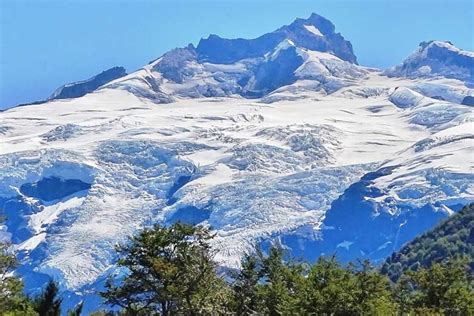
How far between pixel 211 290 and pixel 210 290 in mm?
135

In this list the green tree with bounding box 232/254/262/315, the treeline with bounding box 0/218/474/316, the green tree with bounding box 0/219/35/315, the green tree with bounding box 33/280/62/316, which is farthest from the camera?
the green tree with bounding box 232/254/262/315

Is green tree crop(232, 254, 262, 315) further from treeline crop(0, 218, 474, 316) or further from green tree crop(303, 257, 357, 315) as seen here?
green tree crop(303, 257, 357, 315)

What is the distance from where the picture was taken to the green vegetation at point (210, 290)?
40.5 m

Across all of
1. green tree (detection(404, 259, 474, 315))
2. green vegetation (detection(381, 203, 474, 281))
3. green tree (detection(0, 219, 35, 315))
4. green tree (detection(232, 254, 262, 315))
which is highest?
green vegetation (detection(381, 203, 474, 281))

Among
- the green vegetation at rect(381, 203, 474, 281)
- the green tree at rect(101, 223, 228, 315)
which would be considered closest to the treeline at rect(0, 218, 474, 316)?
the green tree at rect(101, 223, 228, 315)

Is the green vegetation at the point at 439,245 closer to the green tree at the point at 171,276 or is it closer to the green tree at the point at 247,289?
Result: the green tree at the point at 247,289

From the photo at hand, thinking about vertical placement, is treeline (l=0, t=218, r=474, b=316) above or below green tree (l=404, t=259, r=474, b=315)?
below

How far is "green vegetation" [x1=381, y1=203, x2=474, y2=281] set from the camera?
145 meters

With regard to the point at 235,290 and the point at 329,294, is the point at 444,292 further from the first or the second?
the point at 235,290

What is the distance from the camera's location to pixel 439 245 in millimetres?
151625

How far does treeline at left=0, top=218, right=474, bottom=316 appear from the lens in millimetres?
40500

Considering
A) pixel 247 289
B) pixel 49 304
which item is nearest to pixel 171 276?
pixel 49 304

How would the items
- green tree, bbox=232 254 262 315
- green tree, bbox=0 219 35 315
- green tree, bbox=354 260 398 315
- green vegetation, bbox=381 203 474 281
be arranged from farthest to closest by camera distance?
green vegetation, bbox=381 203 474 281 < green tree, bbox=232 254 262 315 < green tree, bbox=354 260 398 315 < green tree, bbox=0 219 35 315

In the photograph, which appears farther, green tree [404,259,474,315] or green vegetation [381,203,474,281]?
green vegetation [381,203,474,281]
